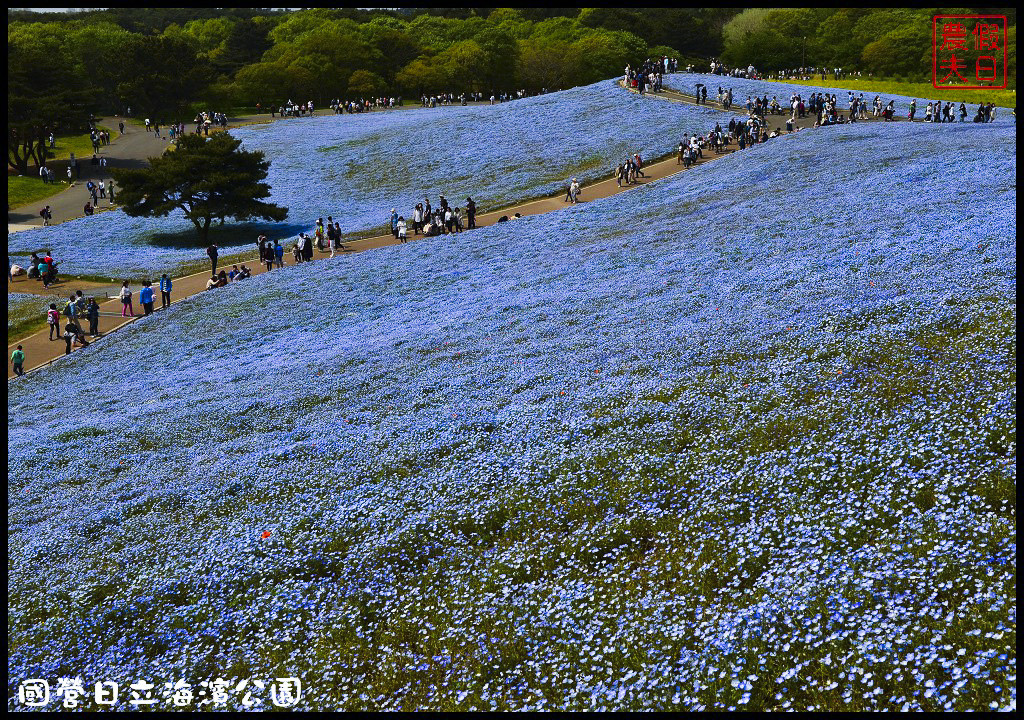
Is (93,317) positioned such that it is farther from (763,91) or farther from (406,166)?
(763,91)

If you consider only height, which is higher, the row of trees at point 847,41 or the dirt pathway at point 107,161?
the row of trees at point 847,41

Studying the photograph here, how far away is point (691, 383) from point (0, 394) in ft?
45.9

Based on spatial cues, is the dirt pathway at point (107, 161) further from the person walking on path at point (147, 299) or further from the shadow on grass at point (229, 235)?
the person walking on path at point (147, 299)

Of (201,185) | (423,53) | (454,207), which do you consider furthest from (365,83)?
(454,207)

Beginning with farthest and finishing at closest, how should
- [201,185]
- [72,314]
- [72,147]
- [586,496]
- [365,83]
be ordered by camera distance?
1. [365,83]
2. [72,147]
3. [201,185]
4. [72,314]
5. [586,496]

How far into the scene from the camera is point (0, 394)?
53.9 ft

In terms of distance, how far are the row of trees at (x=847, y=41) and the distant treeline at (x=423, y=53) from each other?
0.58 ft

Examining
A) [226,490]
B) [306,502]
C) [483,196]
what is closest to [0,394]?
[226,490]

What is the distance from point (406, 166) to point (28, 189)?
34.7 metres

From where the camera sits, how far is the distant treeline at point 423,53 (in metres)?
97.5

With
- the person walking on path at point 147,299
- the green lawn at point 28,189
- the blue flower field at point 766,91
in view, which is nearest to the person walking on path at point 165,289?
the person walking on path at point 147,299

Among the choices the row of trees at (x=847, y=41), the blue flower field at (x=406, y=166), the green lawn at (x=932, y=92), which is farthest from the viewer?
the row of trees at (x=847, y=41)

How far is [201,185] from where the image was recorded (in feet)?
174

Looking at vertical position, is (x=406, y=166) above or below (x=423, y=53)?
below
